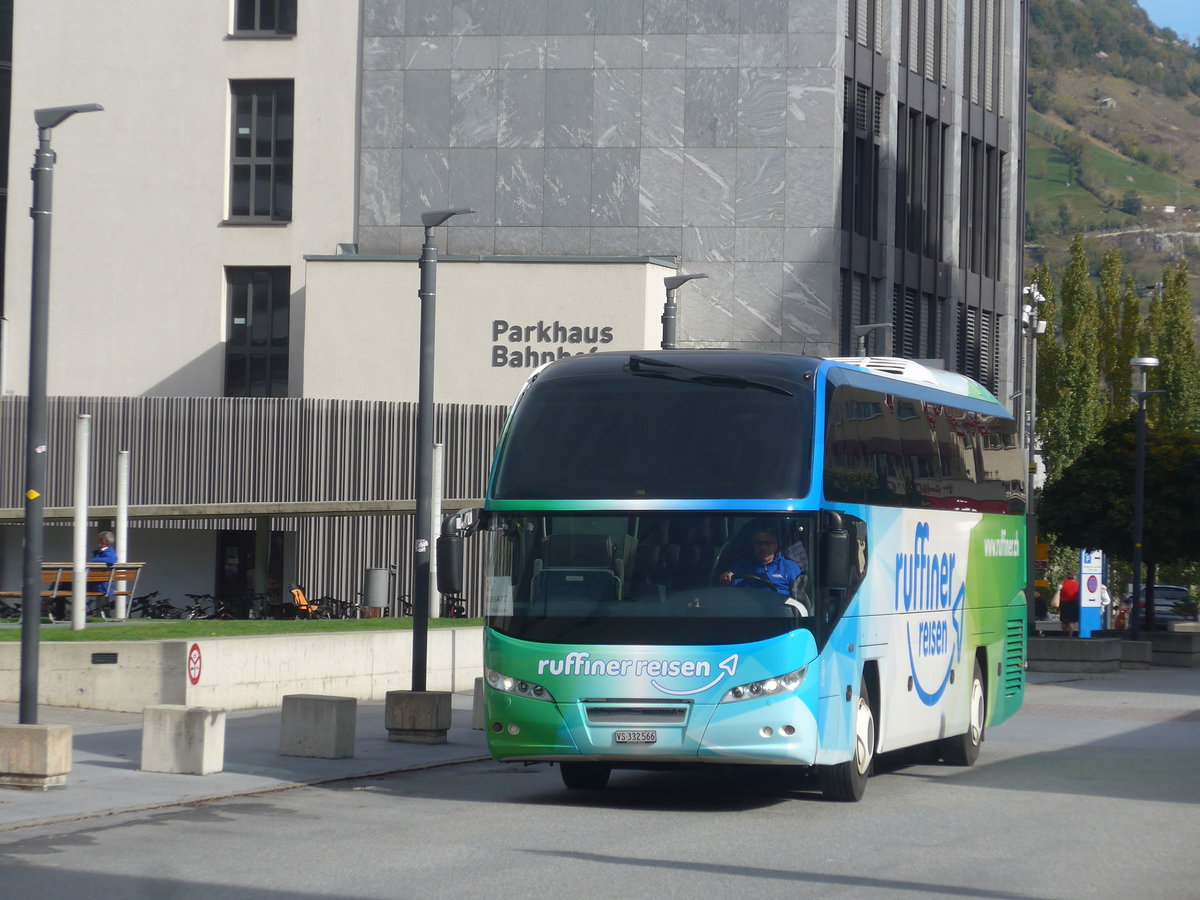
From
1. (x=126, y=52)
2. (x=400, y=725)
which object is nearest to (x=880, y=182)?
(x=126, y=52)

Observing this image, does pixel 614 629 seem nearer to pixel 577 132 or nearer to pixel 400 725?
pixel 400 725

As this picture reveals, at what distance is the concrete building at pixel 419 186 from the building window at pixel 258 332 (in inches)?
2.1

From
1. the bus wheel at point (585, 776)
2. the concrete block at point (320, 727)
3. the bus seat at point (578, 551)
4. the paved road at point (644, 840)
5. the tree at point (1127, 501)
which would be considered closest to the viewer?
the paved road at point (644, 840)

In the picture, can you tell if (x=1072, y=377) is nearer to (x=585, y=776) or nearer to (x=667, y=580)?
(x=585, y=776)

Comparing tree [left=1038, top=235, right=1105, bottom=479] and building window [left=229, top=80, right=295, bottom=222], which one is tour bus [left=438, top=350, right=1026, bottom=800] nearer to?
building window [left=229, top=80, right=295, bottom=222]

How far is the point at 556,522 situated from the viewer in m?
14.2

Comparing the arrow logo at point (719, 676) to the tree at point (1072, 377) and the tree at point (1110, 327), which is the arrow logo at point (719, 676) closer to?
the tree at point (1072, 377)

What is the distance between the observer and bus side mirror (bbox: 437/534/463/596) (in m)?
14.5

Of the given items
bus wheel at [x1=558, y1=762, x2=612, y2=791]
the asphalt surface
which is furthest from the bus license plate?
the asphalt surface

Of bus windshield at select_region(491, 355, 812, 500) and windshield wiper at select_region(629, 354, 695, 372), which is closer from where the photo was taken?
bus windshield at select_region(491, 355, 812, 500)

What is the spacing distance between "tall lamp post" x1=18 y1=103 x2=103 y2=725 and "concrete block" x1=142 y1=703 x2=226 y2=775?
4.70ft

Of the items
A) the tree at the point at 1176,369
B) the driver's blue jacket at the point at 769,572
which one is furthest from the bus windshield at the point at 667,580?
the tree at the point at 1176,369

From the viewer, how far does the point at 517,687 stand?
46.2 ft

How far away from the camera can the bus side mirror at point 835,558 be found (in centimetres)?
1380
